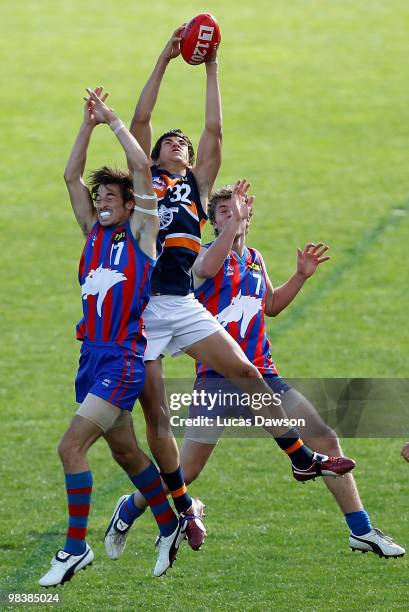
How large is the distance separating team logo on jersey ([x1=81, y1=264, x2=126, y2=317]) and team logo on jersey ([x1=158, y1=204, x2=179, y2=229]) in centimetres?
60

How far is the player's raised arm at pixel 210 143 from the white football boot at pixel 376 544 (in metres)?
2.76

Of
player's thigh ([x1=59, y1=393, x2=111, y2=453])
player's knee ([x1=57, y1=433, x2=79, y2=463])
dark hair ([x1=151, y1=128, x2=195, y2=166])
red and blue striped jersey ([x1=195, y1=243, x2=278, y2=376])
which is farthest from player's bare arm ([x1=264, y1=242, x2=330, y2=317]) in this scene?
player's knee ([x1=57, y1=433, x2=79, y2=463])

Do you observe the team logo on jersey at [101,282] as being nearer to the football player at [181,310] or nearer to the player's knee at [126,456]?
the football player at [181,310]

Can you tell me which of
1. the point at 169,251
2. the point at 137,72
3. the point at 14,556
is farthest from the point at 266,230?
the point at 169,251

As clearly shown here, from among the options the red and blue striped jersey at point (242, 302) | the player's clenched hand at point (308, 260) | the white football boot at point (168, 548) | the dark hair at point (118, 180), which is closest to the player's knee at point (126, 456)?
the white football boot at point (168, 548)

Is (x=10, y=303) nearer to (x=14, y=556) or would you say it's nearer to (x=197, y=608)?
(x=14, y=556)

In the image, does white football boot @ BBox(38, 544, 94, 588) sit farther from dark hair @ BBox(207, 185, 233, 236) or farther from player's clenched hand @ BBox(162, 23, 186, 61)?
player's clenched hand @ BBox(162, 23, 186, 61)

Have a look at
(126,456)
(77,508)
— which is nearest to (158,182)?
(126,456)

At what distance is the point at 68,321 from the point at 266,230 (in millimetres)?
4548

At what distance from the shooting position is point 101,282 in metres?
7.99

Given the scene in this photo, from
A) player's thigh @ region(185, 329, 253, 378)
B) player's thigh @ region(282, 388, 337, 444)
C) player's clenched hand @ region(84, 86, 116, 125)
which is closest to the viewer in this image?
player's clenched hand @ region(84, 86, 116, 125)

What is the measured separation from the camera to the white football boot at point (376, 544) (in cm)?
897

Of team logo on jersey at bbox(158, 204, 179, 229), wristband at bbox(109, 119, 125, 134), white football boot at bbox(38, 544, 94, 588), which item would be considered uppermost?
wristband at bbox(109, 119, 125, 134)

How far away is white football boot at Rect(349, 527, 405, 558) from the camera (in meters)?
8.97
